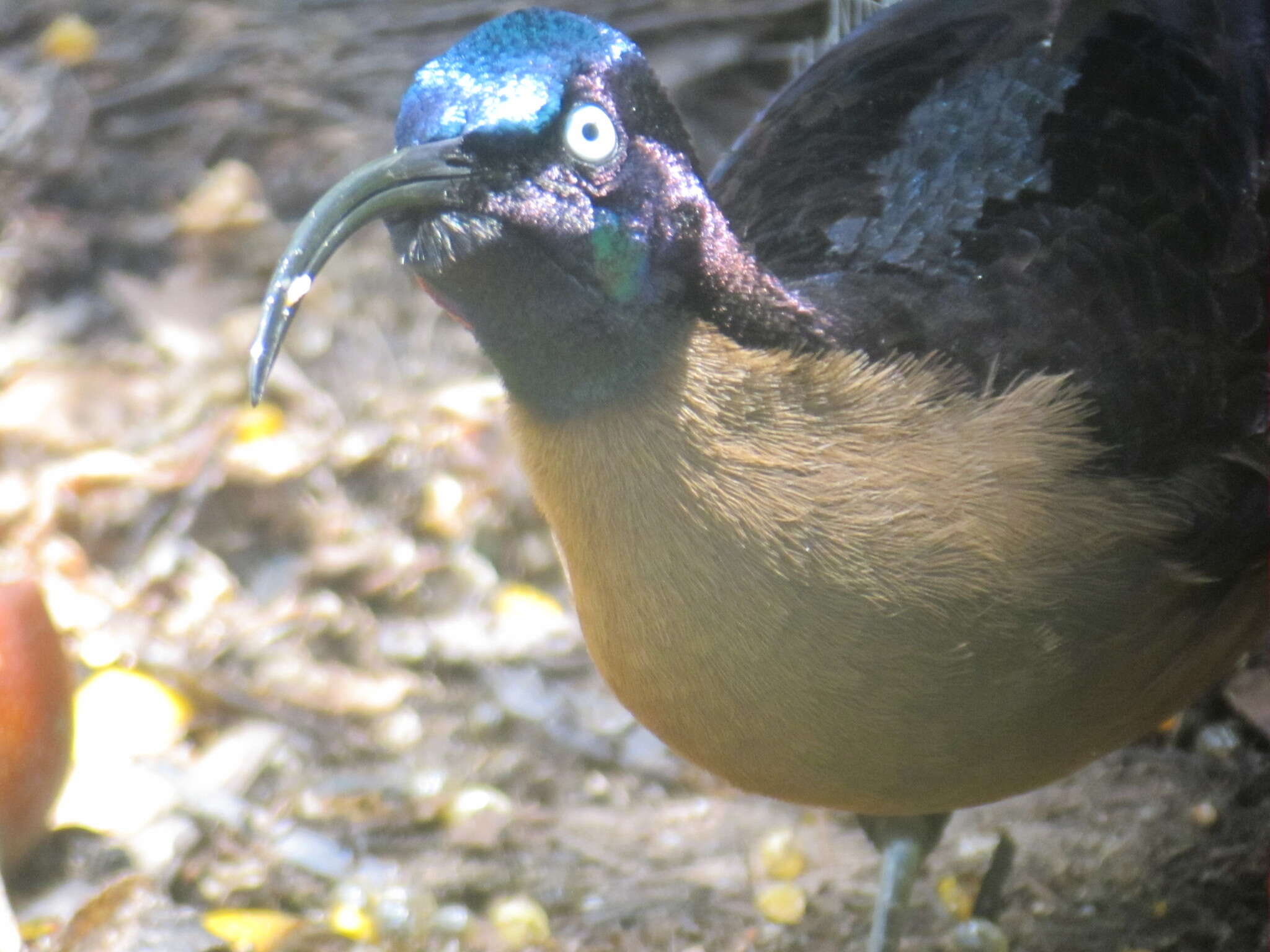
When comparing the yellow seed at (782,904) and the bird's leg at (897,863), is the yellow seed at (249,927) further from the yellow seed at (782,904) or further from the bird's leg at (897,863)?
the bird's leg at (897,863)

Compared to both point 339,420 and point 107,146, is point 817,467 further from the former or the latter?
point 107,146

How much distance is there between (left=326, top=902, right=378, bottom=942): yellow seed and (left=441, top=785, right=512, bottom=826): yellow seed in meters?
0.36

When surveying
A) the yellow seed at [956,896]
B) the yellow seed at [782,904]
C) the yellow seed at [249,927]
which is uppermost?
the yellow seed at [956,896]

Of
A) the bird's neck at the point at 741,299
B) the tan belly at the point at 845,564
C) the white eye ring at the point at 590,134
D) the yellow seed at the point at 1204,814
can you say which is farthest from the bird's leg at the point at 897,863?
the white eye ring at the point at 590,134

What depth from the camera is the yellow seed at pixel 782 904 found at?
3264 millimetres

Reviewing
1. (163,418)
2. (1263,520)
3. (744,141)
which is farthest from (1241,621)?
(163,418)

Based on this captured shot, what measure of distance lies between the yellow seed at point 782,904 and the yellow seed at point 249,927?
3.09 feet

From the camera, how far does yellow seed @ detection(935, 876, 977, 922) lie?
3281mm

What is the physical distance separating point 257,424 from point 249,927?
168 centimetres

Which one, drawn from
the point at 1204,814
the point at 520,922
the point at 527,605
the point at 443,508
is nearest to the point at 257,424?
the point at 443,508

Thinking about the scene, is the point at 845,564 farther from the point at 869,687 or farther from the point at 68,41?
the point at 68,41

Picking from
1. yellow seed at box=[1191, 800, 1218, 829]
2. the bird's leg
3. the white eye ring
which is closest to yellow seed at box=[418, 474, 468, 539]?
the bird's leg

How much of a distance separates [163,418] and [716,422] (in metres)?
2.55

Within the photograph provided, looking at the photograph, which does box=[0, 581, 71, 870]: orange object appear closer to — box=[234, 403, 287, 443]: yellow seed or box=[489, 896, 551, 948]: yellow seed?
box=[489, 896, 551, 948]: yellow seed
